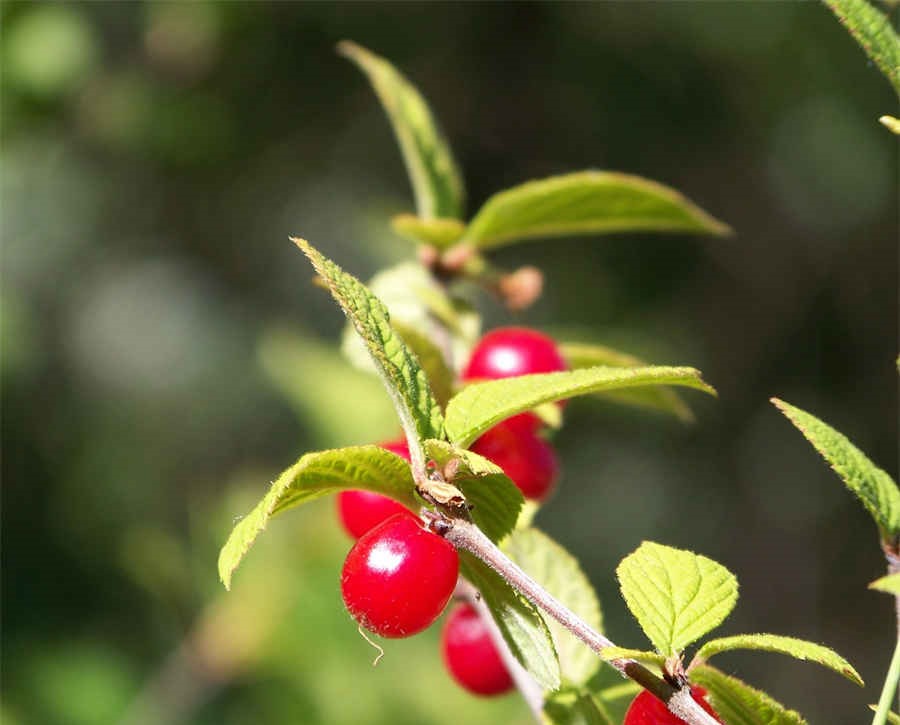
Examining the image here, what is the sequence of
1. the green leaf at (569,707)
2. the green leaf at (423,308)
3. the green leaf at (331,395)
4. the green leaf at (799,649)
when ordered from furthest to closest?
the green leaf at (331,395)
the green leaf at (423,308)
the green leaf at (569,707)
the green leaf at (799,649)

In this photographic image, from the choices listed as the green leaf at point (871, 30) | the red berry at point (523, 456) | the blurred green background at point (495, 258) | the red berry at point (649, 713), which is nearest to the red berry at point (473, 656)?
the red berry at point (523, 456)

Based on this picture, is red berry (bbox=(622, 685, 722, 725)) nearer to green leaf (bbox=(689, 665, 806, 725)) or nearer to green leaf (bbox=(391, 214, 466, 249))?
green leaf (bbox=(689, 665, 806, 725))

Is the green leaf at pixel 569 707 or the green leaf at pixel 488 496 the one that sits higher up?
the green leaf at pixel 488 496

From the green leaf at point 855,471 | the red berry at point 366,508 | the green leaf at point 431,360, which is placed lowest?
the red berry at point 366,508

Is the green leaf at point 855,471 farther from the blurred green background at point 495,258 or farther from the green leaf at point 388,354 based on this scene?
the blurred green background at point 495,258

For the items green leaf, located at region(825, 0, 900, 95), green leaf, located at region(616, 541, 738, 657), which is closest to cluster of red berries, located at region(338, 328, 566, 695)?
green leaf, located at region(616, 541, 738, 657)

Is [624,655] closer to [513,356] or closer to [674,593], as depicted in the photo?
[674,593]

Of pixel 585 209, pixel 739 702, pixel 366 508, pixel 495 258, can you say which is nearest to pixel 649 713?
pixel 739 702

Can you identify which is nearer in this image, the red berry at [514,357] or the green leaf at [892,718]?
the green leaf at [892,718]

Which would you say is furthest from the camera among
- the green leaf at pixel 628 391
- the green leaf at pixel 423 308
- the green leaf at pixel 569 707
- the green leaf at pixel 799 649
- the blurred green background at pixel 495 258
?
the blurred green background at pixel 495 258
